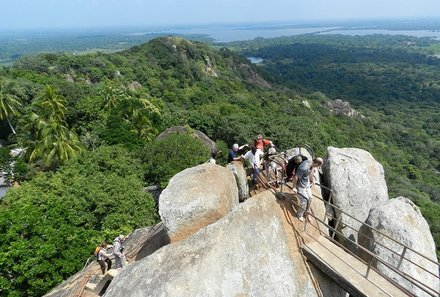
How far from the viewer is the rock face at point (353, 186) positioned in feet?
49.5

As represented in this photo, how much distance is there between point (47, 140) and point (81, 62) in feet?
189

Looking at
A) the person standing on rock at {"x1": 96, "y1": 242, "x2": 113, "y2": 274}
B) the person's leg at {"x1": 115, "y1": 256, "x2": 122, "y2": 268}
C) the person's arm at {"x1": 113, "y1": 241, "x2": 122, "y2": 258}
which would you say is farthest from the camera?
the person standing on rock at {"x1": 96, "y1": 242, "x2": 113, "y2": 274}

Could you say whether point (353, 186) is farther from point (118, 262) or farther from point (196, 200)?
point (118, 262)

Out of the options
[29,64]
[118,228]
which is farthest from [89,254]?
[29,64]

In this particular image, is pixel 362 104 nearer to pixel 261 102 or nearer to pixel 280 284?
pixel 261 102

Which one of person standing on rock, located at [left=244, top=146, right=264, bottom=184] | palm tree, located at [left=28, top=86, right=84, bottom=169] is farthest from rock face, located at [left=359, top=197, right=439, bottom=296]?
palm tree, located at [left=28, top=86, right=84, bottom=169]

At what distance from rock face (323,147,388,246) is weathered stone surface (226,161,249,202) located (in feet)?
12.4

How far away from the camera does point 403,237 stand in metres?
13.1

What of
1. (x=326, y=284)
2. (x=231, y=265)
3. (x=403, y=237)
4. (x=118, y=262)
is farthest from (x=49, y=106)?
(x=403, y=237)

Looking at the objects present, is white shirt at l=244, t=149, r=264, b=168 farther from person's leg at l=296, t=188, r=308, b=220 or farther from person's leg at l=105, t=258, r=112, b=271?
person's leg at l=105, t=258, r=112, b=271

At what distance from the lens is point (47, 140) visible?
104 feet

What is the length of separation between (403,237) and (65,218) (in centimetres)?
1818

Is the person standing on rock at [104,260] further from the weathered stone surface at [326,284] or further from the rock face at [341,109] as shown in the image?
the rock face at [341,109]

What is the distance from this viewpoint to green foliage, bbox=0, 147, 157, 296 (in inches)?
688
